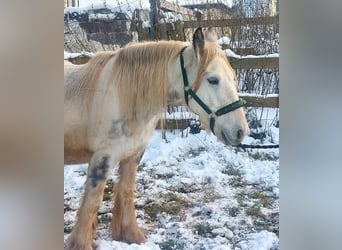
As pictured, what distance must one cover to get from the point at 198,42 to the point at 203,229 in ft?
2.15

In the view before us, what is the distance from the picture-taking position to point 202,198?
4.42 ft

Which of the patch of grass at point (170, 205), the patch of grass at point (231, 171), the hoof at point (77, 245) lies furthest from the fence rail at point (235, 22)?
the hoof at point (77, 245)

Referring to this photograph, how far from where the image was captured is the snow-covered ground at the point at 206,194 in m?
1.31

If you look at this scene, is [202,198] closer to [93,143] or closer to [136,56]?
[93,143]

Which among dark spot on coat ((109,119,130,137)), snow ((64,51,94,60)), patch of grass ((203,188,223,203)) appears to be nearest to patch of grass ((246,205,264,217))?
patch of grass ((203,188,223,203))

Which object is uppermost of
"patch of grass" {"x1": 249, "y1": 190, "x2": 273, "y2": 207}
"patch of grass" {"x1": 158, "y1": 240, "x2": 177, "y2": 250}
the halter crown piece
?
the halter crown piece

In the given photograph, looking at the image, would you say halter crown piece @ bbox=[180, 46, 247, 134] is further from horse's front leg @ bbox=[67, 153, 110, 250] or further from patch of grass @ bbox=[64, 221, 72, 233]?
patch of grass @ bbox=[64, 221, 72, 233]

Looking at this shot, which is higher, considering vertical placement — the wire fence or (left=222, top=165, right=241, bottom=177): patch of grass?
the wire fence

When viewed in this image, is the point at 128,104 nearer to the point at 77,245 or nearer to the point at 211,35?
the point at 211,35

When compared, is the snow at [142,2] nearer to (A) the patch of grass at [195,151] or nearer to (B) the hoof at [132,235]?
(A) the patch of grass at [195,151]

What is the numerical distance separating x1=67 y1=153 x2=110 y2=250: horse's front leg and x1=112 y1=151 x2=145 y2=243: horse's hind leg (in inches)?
2.5

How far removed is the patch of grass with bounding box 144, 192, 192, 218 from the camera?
4.45 feet
